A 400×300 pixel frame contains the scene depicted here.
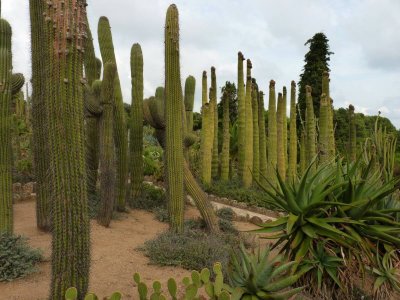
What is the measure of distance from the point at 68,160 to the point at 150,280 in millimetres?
2174

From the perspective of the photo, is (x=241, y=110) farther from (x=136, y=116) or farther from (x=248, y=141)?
(x=136, y=116)

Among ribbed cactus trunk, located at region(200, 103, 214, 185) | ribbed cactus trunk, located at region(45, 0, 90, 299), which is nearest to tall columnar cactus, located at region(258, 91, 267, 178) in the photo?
ribbed cactus trunk, located at region(200, 103, 214, 185)

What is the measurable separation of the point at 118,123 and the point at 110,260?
3.57 metres

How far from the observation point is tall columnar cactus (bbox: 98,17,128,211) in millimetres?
8484

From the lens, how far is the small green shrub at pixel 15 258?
4809 mm

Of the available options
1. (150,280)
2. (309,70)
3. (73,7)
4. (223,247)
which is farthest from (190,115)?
(309,70)

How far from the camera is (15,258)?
4984 millimetres

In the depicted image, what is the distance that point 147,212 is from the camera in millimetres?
9078

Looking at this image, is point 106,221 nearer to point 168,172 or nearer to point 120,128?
point 168,172

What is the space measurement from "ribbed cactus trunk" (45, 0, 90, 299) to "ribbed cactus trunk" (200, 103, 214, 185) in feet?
30.4

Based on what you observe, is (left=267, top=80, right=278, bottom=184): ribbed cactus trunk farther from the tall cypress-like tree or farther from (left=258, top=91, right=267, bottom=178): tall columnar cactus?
the tall cypress-like tree

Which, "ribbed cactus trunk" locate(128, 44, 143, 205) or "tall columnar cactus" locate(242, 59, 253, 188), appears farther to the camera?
"tall columnar cactus" locate(242, 59, 253, 188)

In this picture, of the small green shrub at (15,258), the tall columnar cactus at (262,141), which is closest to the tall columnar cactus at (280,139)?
the tall columnar cactus at (262,141)

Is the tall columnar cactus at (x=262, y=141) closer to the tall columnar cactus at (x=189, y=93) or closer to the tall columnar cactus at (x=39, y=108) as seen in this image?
the tall columnar cactus at (x=189, y=93)
